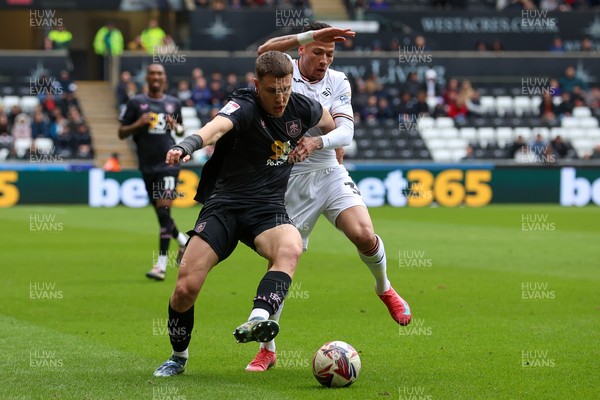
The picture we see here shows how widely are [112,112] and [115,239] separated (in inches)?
683

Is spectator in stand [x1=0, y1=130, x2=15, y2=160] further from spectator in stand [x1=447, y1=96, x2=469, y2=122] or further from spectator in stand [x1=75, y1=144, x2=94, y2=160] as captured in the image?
spectator in stand [x1=447, y1=96, x2=469, y2=122]

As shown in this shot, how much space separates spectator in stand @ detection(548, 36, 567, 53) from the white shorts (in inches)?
1245

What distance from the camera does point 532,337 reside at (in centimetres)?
973

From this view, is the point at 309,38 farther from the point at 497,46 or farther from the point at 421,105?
the point at 497,46

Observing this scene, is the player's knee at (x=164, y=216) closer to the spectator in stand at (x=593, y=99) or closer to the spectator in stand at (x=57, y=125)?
the spectator in stand at (x=57, y=125)

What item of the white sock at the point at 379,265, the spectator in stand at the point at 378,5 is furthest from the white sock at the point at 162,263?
the spectator in stand at the point at 378,5

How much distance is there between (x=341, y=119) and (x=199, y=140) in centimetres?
214

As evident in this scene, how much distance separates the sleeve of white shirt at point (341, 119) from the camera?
28.5 ft

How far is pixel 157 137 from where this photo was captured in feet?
49.2

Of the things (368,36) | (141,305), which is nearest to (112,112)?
(368,36)

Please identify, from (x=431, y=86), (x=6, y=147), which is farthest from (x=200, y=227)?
(x=431, y=86)

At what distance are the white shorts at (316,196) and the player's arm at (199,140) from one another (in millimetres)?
1955

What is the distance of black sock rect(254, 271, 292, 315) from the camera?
23.8 feet

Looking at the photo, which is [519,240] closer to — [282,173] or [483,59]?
[282,173]
